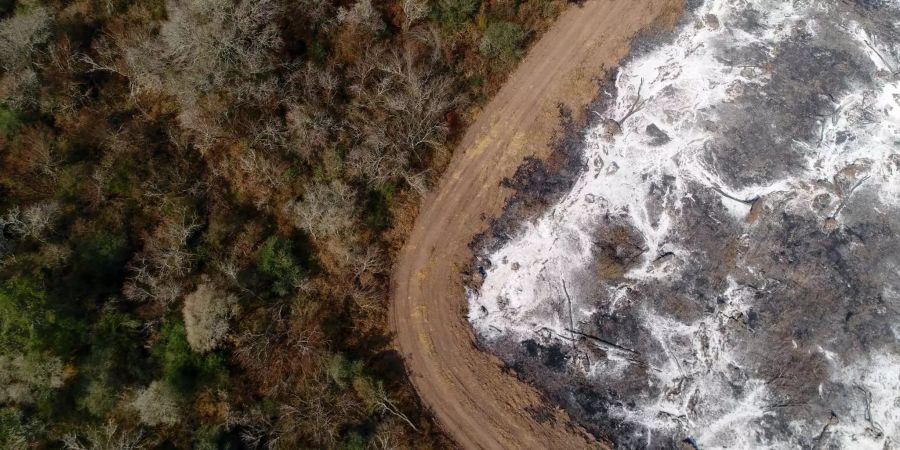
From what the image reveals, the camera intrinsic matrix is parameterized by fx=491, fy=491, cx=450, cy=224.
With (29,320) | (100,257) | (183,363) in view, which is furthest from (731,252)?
(29,320)

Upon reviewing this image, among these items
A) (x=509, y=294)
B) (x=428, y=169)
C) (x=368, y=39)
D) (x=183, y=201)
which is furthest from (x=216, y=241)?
(x=509, y=294)

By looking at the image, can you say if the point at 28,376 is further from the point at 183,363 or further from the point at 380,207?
the point at 380,207

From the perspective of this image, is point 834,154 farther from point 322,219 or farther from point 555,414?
point 322,219

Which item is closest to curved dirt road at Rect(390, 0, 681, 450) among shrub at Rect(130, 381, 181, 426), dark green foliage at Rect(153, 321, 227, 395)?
dark green foliage at Rect(153, 321, 227, 395)

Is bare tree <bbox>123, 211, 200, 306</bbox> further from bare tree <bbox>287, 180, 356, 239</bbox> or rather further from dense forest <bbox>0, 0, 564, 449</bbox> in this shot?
bare tree <bbox>287, 180, 356, 239</bbox>

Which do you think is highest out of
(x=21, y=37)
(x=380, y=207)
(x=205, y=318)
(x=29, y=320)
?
(x=21, y=37)

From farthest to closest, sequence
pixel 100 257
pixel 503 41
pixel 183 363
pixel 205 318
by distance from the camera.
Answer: pixel 503 41, pixel 100 257, pixel 183 363, pixel 205 318

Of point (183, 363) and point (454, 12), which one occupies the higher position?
point (454, 12)
